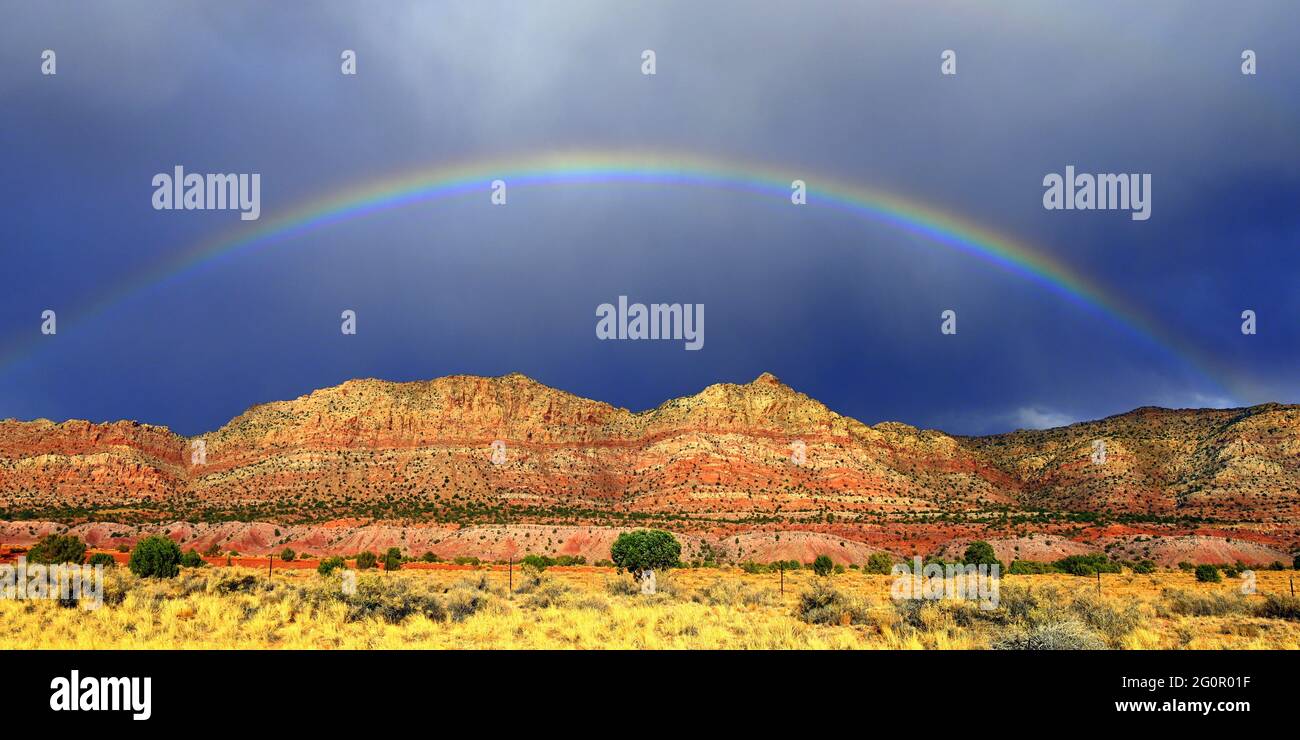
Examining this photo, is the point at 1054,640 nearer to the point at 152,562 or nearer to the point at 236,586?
the point at 236,586

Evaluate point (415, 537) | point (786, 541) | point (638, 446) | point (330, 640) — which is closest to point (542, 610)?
point (330, 640)

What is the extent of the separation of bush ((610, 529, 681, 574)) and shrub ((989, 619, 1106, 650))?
98.6ft

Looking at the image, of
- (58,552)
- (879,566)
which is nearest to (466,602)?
(58,552)

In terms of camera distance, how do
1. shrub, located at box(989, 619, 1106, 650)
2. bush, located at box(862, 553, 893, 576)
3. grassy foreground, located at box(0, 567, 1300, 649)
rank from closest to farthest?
shrub, located at box(989, 619, 1106, 650), grassy foreground, located at box(0, 567, 1300, 649), bush, located at box(862, 553, 893, 576)

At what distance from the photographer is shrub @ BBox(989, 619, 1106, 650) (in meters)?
13.4

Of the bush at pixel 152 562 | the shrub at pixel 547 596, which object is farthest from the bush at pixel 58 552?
the shrub at pixel 547 596

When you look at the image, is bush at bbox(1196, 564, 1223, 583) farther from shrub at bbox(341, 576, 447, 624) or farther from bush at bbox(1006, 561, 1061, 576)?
shrub at bbox(341, 576, 447, 624)

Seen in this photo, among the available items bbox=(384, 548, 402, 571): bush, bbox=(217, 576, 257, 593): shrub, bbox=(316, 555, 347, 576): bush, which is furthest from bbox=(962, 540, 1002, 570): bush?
bbox=(217, 576, 257, 593): shrub

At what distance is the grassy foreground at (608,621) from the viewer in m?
15.2

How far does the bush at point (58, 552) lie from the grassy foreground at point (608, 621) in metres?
21.2

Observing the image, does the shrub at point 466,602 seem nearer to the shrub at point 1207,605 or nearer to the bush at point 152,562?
the bush at point 152,562
